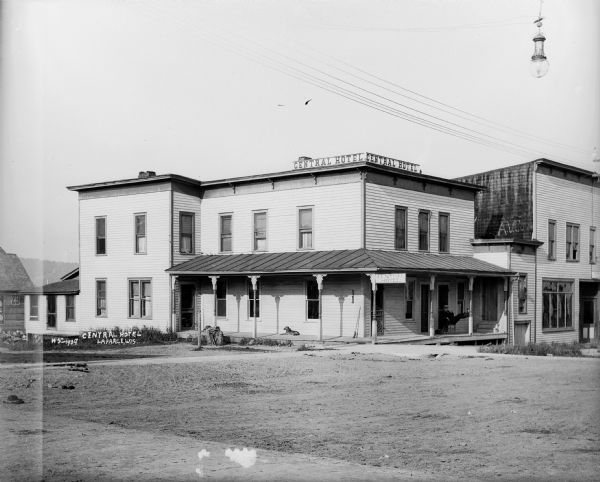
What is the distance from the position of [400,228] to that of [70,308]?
17.3 meters

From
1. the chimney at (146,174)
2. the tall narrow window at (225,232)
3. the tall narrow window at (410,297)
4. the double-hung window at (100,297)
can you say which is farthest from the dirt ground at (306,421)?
the double-hung window at (100,297)

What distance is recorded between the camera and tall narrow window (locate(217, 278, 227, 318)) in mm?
33031

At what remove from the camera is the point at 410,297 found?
3008 centimetres

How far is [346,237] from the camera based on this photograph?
29141 millimetres

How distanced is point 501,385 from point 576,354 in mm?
9830

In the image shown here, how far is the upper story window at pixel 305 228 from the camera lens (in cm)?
3061

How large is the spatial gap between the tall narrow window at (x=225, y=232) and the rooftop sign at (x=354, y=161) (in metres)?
4.42

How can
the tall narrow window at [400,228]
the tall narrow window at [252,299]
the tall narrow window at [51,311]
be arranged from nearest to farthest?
the tall narrow window at [400,228]
the tall narrow window at [252,299]
the tall narrow window at [51,311]

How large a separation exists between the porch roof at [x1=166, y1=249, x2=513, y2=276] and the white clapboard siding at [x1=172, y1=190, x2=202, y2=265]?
50 cm

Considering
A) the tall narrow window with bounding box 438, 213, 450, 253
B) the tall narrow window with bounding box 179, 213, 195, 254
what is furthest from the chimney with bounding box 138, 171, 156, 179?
the tall narrow window with bounding box 438, 213, 450, 253

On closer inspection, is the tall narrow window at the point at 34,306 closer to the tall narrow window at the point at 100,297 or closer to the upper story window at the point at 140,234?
the tall narrow window at the point at 100,297

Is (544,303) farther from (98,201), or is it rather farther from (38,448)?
(38,448)

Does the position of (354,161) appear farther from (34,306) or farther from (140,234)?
(34,306)

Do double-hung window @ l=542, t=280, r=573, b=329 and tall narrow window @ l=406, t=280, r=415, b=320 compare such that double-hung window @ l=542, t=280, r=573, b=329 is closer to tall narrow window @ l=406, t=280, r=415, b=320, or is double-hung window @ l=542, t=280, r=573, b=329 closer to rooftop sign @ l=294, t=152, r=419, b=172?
tall narrow window @ l=406, t=280, r=415, b=320
